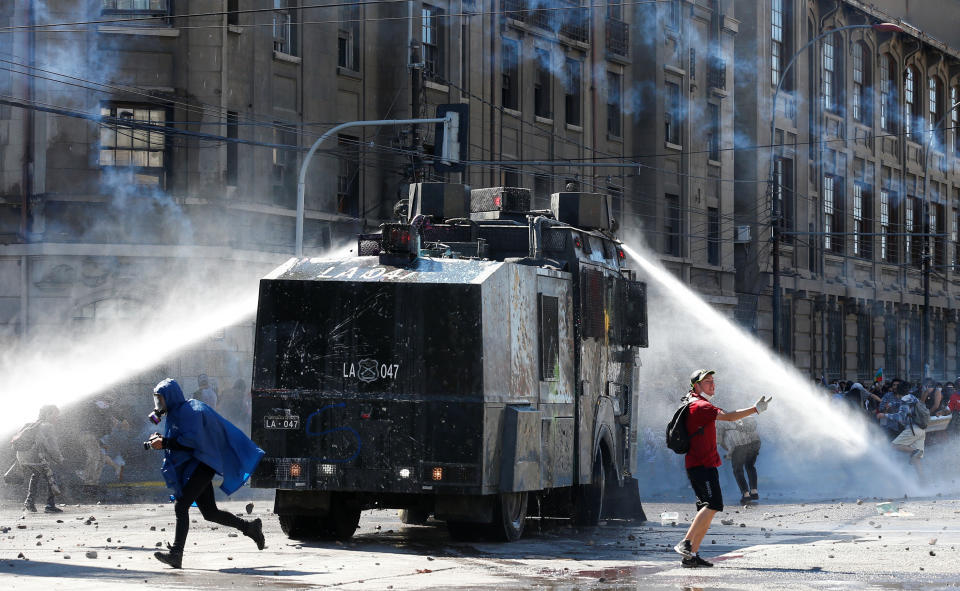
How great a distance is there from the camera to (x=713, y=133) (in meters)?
48.0

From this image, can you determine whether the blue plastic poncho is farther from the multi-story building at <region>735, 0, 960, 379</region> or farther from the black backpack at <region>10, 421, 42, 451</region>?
the multi-story building at <region>735, 0, 960, 379</region>

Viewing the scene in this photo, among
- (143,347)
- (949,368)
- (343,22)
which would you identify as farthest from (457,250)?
(949,368)

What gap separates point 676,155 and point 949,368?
2414 cm

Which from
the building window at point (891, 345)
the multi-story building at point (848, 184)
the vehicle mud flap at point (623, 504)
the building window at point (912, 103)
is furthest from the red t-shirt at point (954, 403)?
the building window at point (912, 103)

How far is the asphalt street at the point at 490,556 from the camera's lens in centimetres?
1138

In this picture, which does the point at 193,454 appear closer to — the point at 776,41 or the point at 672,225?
the point at 672,225

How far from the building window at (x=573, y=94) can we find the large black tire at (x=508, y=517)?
2701 cm

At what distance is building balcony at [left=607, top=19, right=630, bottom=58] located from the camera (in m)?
42.2

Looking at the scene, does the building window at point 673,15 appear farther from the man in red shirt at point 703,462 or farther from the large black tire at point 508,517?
the man in red shirt at point 703,462

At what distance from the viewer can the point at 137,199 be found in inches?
1136

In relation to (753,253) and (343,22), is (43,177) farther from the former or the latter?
(753,253)

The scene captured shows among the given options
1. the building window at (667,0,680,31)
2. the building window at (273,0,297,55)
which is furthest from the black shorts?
the building window at (667,0,680,31)

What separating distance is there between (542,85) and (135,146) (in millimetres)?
13671

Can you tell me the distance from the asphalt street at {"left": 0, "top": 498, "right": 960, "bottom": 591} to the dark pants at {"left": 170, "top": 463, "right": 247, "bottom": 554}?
0.91 ft
